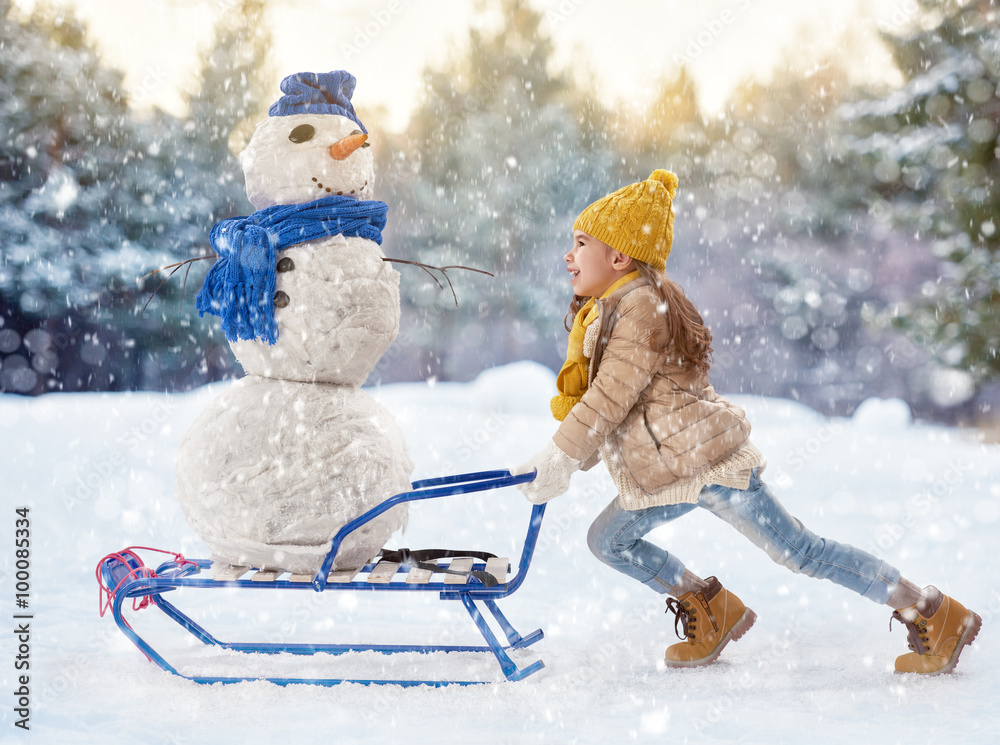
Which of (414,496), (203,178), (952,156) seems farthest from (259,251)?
(952,156)

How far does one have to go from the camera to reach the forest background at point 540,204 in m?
5.78

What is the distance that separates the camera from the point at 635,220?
2.12 m

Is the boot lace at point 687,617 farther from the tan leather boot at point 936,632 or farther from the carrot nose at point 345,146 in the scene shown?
the carrot nose at point 345,146

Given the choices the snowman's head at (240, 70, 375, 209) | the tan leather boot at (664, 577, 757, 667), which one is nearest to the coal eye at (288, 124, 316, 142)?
the snowman's head at (240, 70, 375, 209)

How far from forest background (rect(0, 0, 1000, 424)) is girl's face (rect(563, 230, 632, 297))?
434 centimetres

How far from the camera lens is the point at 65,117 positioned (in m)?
5.95

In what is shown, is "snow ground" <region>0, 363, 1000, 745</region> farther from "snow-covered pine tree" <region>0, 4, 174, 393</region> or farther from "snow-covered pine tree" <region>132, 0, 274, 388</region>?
"snow-covered pine tree" <region>132, 0, 274, 388</region>

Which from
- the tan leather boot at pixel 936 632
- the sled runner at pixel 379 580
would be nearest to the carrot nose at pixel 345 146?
the sled runner at pixel 379 580

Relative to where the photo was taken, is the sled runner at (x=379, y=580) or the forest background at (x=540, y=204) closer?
the sled runner at (x=379, y=580)

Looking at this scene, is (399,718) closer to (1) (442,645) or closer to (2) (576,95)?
(1) (442,645)

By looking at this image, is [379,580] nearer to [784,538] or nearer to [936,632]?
[784,538]

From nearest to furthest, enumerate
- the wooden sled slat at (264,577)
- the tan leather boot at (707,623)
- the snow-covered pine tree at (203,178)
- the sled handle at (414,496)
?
the sled handle at (414,496)
the wooden sled slat at (264,577)
the tan leather boot at (707,623)
the snow-covered pine tree at (203,178)

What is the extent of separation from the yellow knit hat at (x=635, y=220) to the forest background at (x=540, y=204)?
4259mm

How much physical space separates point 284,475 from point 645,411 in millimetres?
1011
